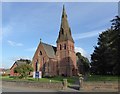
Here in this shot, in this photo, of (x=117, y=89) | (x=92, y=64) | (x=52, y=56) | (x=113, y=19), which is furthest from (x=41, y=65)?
(x=117, y=89)

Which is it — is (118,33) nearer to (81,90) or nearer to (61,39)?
(81,90)

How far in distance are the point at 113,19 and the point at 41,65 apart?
49.6 m

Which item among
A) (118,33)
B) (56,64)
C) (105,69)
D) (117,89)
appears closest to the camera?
(117,89)

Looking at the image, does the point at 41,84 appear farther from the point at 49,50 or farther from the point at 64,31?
the point at 49,50

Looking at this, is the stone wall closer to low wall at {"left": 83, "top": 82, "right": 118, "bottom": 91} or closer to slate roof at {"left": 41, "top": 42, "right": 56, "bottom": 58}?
low wall at {"left": 83, "top": 82, "right": 118, "bottom": 91}

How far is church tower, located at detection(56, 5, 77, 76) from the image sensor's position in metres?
73.8

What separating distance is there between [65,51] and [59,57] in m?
3.19

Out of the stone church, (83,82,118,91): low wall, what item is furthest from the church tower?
(83,82,118,91): low wall

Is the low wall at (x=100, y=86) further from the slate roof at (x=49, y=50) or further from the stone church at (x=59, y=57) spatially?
the slate roof at (x=49, y=50)

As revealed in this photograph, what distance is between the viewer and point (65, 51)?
75188 millimetres

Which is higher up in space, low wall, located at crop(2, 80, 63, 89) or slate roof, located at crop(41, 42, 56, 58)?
slate roof, located at crop(41, 42, 56, 58)

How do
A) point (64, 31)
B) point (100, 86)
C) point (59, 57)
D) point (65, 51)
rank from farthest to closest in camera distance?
point (64, 31), point (59, 57), point (65, 51), point (100, 86)

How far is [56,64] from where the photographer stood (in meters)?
75.5

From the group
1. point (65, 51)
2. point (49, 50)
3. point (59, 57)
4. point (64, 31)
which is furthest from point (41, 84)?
point (49, 50)
